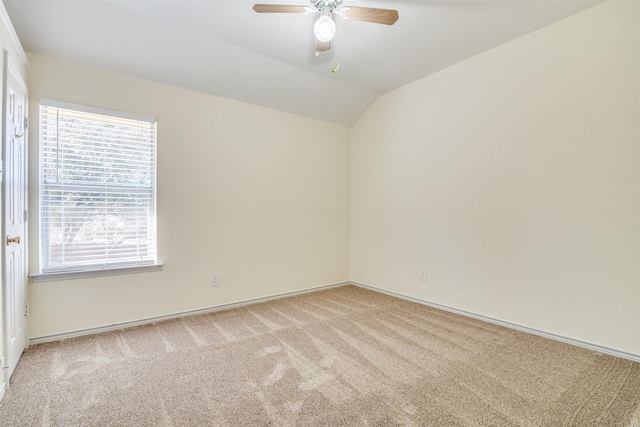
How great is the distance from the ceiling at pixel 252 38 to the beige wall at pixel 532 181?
1.02ft

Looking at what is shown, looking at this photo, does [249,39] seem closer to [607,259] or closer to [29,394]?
[29,394]

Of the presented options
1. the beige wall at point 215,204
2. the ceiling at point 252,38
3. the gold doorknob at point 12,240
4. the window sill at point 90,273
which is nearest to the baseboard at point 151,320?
Result: the beige wall at point 215,204

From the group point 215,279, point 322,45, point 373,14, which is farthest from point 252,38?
point 215,279

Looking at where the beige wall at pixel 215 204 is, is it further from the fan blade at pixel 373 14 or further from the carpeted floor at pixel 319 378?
the fan blade at pixel 373 14

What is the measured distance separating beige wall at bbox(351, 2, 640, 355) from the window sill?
2.74m

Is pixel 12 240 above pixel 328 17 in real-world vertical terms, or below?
below

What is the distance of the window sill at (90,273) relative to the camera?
236 cm

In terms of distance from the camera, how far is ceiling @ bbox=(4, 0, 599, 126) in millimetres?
2205

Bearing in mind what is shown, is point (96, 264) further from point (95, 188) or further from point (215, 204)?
point (215, 204)

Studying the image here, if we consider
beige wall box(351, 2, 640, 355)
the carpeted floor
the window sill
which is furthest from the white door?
beige wall box(351, 2, 640, 355)

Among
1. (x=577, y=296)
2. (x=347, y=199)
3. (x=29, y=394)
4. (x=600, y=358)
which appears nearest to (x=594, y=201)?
(x=577, y=296)

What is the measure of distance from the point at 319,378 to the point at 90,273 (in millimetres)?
2145

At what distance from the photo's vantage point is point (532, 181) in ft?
8.45

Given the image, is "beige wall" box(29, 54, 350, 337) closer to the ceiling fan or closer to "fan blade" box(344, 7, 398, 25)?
the ceiling fan
